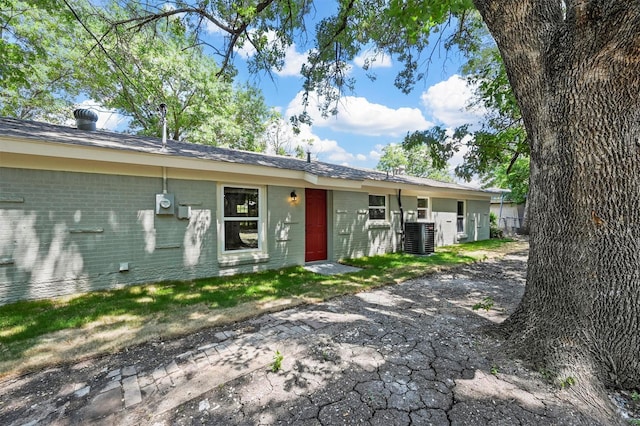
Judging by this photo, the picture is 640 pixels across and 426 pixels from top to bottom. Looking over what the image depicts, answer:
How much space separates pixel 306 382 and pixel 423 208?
33.1 ft

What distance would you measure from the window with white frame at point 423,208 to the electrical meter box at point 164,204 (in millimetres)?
9020

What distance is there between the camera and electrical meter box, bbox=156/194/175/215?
5355 millimetres

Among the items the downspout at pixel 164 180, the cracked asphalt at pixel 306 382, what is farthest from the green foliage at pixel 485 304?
the downspout at pixel 164 180

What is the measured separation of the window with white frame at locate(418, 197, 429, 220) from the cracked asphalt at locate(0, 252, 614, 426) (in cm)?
794

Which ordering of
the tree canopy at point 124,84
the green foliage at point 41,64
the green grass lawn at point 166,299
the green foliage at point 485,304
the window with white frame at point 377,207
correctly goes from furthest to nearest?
1. the tree canopy at point 124,84
2. the green foliage at point 41,64
3. the window with white frame at point 377,207
4. the green foliage at point 485,304
5. the green grass lawn at point 166,299

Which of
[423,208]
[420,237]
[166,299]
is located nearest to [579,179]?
[166,299]

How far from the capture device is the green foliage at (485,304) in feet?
13.8

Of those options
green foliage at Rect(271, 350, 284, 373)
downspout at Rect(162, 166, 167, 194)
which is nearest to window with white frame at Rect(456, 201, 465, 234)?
downspout at Rect(162, 166, 167, 194)

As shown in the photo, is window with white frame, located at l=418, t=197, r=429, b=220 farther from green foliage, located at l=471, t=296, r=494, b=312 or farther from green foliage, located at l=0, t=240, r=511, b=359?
green foliage, located at l=471, t=296, r=494, b=312

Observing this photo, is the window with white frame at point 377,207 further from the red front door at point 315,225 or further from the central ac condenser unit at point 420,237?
the red front door at point 315,225

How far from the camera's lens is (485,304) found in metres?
4.41

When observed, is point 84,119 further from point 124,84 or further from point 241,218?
A: point 124,84

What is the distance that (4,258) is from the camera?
13.7 ft

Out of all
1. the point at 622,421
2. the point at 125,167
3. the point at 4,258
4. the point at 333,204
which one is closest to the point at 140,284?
the point at 4,258
